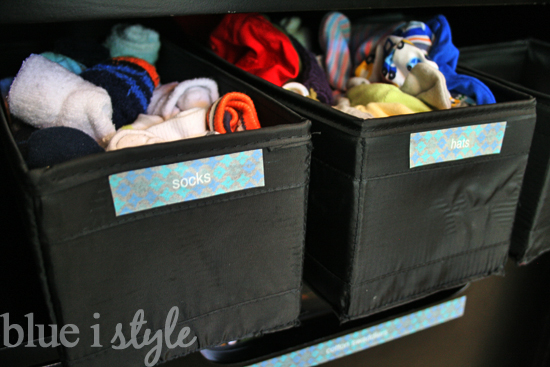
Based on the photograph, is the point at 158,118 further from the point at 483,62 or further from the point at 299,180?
the point at 483,62

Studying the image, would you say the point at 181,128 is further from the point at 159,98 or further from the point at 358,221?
the point at 358,221

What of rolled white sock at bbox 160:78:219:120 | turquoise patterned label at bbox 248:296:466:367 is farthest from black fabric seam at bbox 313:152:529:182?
turquoise patterned label at bbox 248:296:466:367

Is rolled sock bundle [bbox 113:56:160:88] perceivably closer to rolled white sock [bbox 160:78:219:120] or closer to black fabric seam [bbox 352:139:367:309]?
rolled white sock [bbox 160:78:219:120]

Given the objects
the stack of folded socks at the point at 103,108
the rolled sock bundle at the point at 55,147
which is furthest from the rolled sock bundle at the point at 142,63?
the rolled sock bundle at the point at 55,147

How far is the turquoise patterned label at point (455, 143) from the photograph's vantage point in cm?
47

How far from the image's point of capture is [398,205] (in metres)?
0.49

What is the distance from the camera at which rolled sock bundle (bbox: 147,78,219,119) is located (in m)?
0.62

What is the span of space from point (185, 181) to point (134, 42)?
0.44m

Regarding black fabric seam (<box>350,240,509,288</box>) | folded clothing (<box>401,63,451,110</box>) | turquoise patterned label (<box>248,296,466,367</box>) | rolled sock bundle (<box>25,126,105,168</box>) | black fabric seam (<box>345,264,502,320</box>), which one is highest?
folded clothing (<box>401,63,451,110</box>)

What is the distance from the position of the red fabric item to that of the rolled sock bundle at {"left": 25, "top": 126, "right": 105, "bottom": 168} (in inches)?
13.2

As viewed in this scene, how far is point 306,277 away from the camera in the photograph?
0.61 metres

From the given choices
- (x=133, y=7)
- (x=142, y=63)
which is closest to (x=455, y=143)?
(x=133, y=7)

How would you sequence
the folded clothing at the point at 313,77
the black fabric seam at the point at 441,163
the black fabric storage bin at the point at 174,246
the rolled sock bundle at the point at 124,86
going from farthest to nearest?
the folded clothing at the point at 313,77 < the rolled sock bundle at the point at 124,86 < the black fabric seam at the point at 441,163 < the black fabric storage bin at the point at 174,246

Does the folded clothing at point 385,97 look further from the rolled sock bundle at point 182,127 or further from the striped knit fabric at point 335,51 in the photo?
the rolled sock bundle at point 182,127
